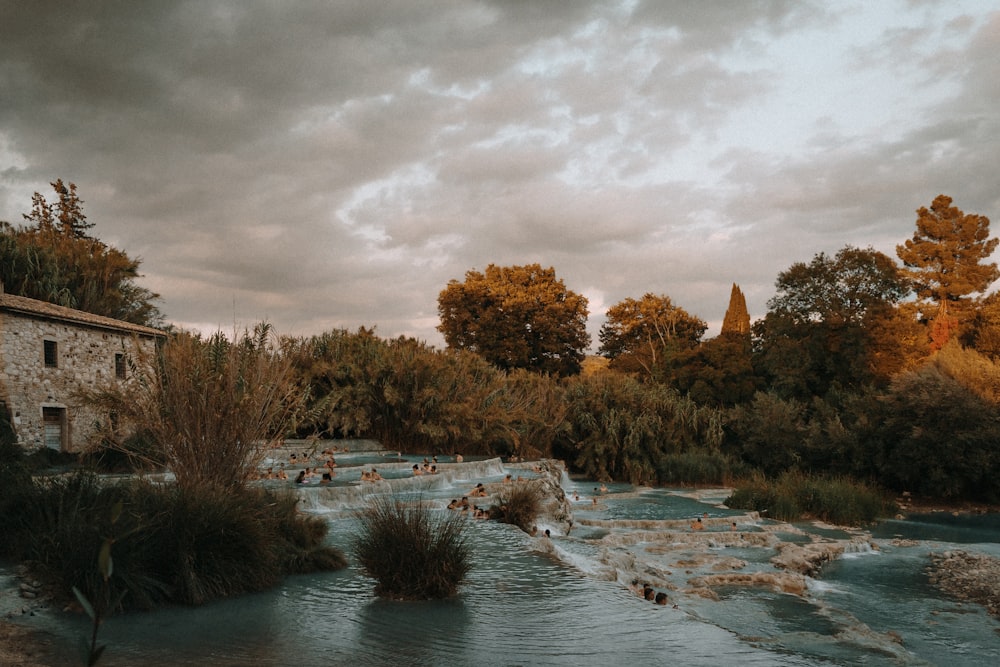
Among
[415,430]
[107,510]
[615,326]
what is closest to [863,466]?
[415,430]

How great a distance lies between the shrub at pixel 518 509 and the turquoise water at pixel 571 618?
430 millimetres

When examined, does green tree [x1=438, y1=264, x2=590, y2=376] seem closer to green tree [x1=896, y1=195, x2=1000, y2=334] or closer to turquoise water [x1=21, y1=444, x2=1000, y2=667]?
green tree [x1=896, y1=195, x2=1000, y2=334]

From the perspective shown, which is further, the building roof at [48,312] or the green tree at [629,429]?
the green tree at [629,429]

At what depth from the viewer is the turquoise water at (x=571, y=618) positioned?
4883mm

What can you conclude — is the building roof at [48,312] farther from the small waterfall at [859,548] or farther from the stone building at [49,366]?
the small waterfall at [859,548]

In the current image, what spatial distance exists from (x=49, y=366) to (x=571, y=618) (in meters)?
19.7

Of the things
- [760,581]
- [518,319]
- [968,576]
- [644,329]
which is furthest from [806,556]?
[644,329]

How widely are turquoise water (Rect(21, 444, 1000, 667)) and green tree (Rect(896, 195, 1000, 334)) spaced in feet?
74.0

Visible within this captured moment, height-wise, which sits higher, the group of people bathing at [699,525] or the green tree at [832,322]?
the green tree at [832,322]

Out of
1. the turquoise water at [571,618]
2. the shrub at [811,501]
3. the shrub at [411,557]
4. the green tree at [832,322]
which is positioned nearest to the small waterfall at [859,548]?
the turquoise water at [571,618]

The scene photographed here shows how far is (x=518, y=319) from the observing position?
41.7 meters

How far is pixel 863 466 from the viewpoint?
20.7 meters

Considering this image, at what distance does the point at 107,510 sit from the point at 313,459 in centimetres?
941

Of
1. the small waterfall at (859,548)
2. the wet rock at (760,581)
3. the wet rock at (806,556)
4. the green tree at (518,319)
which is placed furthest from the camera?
the green tree at (518,319)
